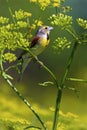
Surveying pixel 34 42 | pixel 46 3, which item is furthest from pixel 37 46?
pixel 46 3

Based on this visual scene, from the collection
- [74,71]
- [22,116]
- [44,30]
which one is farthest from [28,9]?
[44,30]

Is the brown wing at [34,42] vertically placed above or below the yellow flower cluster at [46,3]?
below

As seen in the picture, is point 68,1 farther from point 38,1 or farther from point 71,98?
point 38,1

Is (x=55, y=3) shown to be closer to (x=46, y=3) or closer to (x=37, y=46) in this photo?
(x=46, y=3)

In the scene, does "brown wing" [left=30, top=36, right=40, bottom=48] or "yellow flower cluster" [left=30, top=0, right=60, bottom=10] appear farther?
"brown wing" [left=30, top=36, right=40, bottom=48]

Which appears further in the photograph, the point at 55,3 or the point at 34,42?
the point at 34,42

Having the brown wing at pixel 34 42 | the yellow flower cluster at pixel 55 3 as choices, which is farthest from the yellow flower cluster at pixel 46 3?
the brown wing at pixel 34 42

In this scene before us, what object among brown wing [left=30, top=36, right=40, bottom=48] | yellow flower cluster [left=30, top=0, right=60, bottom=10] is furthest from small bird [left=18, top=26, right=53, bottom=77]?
yellow flower cluster [left=30, top=0, right=60, bottom=10]

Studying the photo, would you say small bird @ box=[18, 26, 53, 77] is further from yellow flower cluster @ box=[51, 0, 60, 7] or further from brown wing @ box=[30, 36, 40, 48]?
yellow flower cluster @ box=[51, 0, 60, 7]

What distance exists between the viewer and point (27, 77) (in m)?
4.95

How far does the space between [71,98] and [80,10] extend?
85 cm

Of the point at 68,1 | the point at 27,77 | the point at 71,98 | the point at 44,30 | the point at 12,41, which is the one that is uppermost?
the point at 12,41

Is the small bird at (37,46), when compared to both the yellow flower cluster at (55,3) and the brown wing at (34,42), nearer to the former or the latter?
the brown wing at (34,42)

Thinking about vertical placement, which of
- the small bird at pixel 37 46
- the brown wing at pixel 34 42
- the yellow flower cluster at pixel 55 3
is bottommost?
the small bird at pixel 37 46
